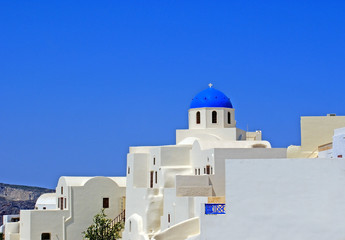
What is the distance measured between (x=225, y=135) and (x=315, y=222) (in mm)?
16734

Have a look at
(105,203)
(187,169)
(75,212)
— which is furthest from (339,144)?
(75,212)

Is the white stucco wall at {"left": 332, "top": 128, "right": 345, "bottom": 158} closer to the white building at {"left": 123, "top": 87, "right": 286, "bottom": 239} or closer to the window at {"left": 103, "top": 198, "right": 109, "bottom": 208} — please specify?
the white building at {"left": 123, "top": 87, "right": 286, "bottom": 239}

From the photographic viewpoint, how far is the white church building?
21750 millimetres

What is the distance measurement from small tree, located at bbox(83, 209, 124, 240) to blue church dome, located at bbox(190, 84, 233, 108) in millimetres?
7896

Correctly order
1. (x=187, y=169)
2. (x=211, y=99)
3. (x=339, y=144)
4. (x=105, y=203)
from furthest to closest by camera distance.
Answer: (x=105, y=203) < (x=211, y=99) < (x=187, y=169) < (x=339, y=144)

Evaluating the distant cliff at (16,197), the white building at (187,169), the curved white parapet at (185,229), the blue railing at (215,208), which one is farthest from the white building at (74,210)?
the distant cliff at (16,197)

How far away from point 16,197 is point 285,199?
6006cm

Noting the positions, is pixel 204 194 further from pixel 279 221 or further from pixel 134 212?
pixel 279 221

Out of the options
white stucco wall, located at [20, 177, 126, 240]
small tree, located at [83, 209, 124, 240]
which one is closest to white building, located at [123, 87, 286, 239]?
small tree, located at [83, 209, 124, 240]

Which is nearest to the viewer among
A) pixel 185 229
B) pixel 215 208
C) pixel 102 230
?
pixel 215 208

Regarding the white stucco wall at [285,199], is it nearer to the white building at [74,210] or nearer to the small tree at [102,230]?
the small tree at [102,230]

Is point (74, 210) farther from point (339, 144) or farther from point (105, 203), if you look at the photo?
point (339, 144)

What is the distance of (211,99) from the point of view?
38812 mm

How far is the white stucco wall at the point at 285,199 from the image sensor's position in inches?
852
